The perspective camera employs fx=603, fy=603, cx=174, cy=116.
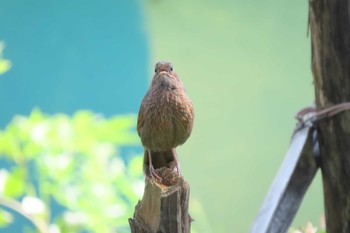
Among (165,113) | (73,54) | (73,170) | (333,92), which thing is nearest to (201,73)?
(73,54)

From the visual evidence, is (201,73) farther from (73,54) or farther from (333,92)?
(333,92)

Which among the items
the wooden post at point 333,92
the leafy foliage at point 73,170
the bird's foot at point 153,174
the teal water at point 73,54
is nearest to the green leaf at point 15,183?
the leafy foliage at point 73,170

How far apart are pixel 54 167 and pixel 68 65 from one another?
1.63 feet

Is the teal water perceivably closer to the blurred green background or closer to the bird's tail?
the blurred green background

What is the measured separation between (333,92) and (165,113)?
0.63 meters

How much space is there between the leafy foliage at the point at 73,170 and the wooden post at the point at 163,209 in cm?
145

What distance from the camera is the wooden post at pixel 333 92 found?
4.66 ft

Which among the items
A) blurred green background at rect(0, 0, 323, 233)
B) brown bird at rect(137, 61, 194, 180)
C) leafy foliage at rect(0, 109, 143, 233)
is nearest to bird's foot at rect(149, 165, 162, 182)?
brown bird at rect(137, 61, 194, 180)

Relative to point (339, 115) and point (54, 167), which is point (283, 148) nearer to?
point (54, 167)

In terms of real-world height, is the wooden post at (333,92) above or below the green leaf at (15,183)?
below

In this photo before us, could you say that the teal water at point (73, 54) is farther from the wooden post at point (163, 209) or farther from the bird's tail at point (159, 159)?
the wooden post at point (163, 209)

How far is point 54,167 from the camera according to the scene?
235 cm

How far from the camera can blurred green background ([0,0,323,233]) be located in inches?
102

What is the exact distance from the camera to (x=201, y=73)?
2732 millimetres
